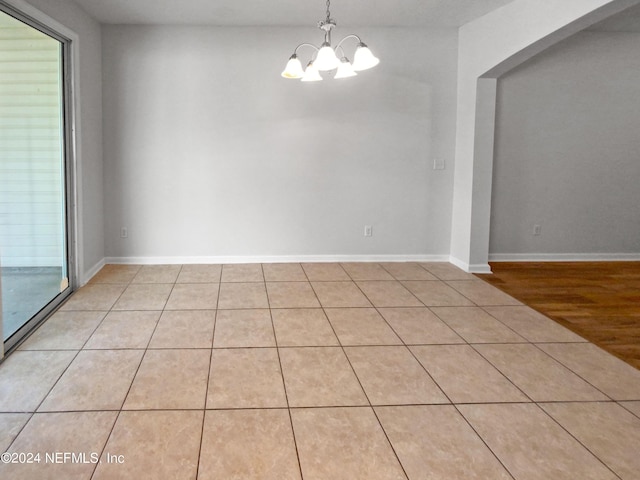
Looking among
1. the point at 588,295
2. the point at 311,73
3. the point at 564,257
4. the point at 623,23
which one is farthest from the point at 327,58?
the point at 564,257

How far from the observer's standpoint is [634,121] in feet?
20.0

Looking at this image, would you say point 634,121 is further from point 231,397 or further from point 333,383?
point 231,397

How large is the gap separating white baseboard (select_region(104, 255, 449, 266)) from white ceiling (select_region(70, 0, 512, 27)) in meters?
2.51

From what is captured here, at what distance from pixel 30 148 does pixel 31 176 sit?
0.20 metres

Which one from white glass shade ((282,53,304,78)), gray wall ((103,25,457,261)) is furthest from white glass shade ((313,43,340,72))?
gray wall ((103,25,457,261))

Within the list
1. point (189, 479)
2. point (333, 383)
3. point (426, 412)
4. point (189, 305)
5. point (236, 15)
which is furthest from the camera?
point (236, 15)

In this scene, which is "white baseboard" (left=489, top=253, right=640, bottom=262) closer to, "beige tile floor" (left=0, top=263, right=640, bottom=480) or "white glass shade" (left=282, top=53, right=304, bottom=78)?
"beige tile floor" (left=0, top=263, right=640, bottom=480)

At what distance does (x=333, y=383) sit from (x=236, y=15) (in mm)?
3829

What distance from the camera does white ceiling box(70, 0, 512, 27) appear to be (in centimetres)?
470

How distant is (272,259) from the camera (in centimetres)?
595

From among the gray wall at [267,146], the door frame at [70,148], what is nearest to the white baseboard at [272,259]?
the gray wall at [267,146]

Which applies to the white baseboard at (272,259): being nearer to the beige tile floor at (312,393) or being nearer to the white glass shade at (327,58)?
the beige tile floor at (312,393)

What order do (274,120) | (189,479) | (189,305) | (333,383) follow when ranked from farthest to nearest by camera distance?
(274,120) < (189,305) < (333,383) < (189,479)

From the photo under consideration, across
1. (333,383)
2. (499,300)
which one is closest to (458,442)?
(333,383)
